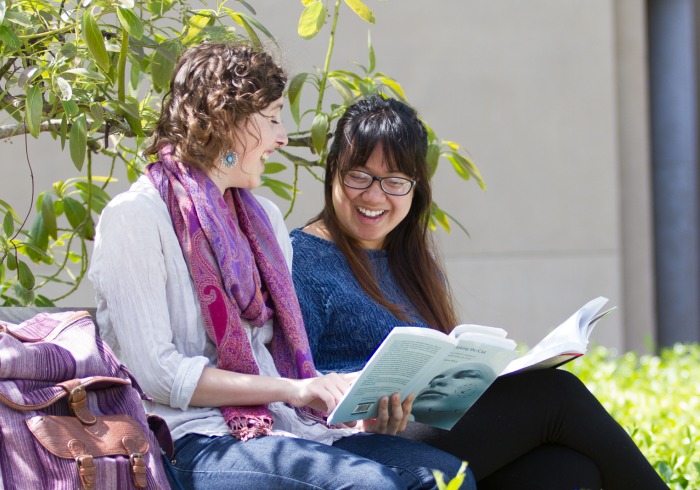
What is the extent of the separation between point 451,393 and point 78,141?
0.99 m

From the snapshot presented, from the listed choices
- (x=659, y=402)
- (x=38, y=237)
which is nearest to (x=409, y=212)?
(x=38, y=237)

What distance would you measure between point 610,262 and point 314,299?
13.4 feet

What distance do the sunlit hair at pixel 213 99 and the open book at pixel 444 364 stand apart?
57cm

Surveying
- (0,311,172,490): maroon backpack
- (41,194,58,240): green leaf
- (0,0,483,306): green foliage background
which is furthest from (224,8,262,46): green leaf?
(0,311,172,490): maroon backpack

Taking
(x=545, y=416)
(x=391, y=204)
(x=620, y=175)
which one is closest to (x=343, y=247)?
(x=391, y=204)

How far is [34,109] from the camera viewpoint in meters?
2.16

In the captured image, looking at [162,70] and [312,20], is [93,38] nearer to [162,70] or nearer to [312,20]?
[162,70]

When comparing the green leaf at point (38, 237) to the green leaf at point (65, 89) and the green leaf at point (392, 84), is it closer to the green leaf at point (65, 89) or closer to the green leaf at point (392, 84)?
the green leaf at point (65, 89)

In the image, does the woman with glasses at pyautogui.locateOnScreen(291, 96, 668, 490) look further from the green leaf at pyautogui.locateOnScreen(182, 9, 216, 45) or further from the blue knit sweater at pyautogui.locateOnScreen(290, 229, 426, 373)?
the green leaf at pyautogui.locateOnScreen(182, 9, 216, 45)

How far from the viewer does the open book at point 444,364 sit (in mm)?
2020

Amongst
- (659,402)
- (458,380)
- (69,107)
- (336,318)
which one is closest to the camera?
(69,107)

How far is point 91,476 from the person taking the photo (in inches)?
65.2

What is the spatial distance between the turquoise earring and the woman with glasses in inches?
19.7

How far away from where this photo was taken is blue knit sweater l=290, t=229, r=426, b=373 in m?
2.66
